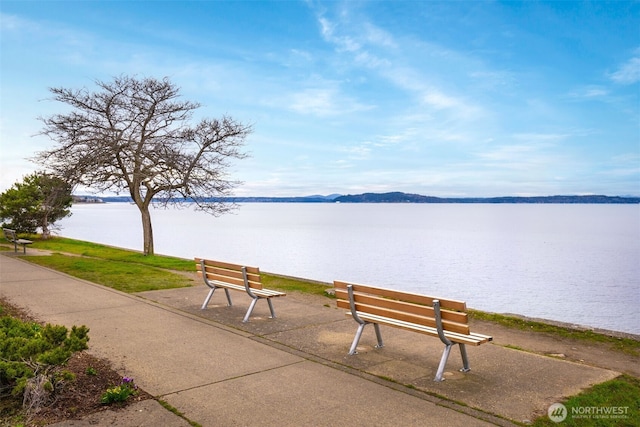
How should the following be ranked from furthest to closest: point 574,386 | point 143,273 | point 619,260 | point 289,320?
point 619,260, point 143,273, point 289,320, point 574,386

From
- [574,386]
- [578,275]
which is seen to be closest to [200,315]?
[574,386]

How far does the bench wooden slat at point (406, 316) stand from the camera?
17.4 feet

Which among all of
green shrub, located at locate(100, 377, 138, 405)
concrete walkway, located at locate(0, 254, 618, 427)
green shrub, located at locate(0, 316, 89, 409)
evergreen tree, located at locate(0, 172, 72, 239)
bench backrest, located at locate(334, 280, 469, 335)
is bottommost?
concrete walkway, located at locate(0, 254, 618, 427)

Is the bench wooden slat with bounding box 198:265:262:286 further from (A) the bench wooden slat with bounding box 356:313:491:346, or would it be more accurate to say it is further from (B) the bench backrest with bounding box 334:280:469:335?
(A) the bench wooden slat with bounding box 356:313:491:346

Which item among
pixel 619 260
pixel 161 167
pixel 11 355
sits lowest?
pixel 619 260

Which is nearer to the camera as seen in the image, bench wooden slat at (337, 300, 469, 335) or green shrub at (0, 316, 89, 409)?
green shrub at (0, 316, 89, 409)

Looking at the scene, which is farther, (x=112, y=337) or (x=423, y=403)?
(x=112, y=337)

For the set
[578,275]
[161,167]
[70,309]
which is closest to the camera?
[70,309]

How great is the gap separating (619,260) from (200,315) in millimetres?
34388

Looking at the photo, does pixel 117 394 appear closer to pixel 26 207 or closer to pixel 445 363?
pixel 445 363

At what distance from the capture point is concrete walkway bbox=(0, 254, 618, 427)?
4465 mm

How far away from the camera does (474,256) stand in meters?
37.6

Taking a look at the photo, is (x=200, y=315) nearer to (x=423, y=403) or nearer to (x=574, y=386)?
(x=423, y=403)

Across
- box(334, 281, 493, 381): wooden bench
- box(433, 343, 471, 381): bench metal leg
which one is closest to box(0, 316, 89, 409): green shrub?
box(334, 281, 493, 381): wooden bench
